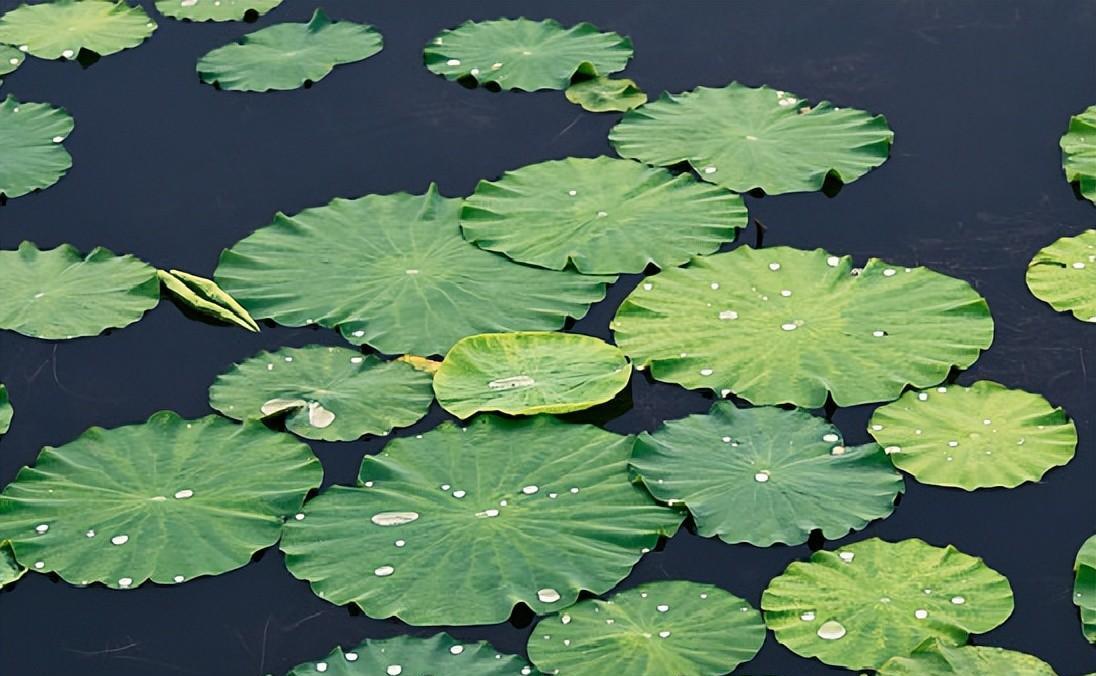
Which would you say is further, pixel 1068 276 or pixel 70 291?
pixel 70 291

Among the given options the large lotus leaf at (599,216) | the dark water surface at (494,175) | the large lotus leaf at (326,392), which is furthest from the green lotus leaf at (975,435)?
the large lotus leaf at (326,392)

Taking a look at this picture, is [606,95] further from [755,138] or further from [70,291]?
[70,291]

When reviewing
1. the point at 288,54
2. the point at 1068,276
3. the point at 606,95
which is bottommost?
the point at 288,54

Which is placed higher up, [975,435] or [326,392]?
[975,435]

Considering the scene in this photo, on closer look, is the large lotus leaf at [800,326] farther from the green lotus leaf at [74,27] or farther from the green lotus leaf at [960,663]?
the green lotus leaf at [74,27]

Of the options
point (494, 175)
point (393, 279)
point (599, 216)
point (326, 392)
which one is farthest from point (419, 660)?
point (494, 175)

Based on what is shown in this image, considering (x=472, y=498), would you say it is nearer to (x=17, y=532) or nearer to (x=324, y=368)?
(x=324, y=368)

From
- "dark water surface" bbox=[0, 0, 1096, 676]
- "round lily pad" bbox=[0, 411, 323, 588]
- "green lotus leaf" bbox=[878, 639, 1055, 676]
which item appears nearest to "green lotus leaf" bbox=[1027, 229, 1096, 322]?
"dark water surface" bbox=[0, 0, 1096, 676]

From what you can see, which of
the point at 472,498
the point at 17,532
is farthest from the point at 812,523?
the point at 17,532
